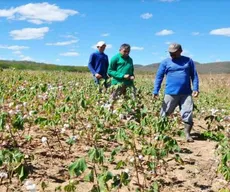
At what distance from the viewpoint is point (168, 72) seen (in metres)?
5.90

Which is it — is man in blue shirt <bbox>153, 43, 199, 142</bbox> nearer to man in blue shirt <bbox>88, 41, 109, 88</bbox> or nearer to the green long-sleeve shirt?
the green long-sleeve shirt

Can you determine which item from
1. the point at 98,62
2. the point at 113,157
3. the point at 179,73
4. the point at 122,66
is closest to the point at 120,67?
the point at 122,66

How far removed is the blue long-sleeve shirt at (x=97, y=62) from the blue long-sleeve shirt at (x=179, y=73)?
1850 mm

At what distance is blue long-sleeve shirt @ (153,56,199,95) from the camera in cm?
580

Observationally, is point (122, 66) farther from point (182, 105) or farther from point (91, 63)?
point (182, 105)

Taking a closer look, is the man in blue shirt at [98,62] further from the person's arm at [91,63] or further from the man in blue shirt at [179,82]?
→ the man in blue shirt at [179,82]

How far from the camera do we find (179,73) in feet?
19.1

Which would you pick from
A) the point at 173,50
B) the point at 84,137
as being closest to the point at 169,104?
the point at 173,50

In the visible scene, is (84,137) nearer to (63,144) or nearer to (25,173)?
(63,144)

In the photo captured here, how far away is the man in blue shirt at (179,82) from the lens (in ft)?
19.0

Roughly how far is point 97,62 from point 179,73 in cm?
214

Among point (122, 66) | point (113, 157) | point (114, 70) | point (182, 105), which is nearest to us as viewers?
point (113, 157)

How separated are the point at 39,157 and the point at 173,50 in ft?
7.66

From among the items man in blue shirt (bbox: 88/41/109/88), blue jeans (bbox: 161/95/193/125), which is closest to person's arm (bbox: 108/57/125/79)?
man in blue shirt (bbox: 88/41/109/88)
